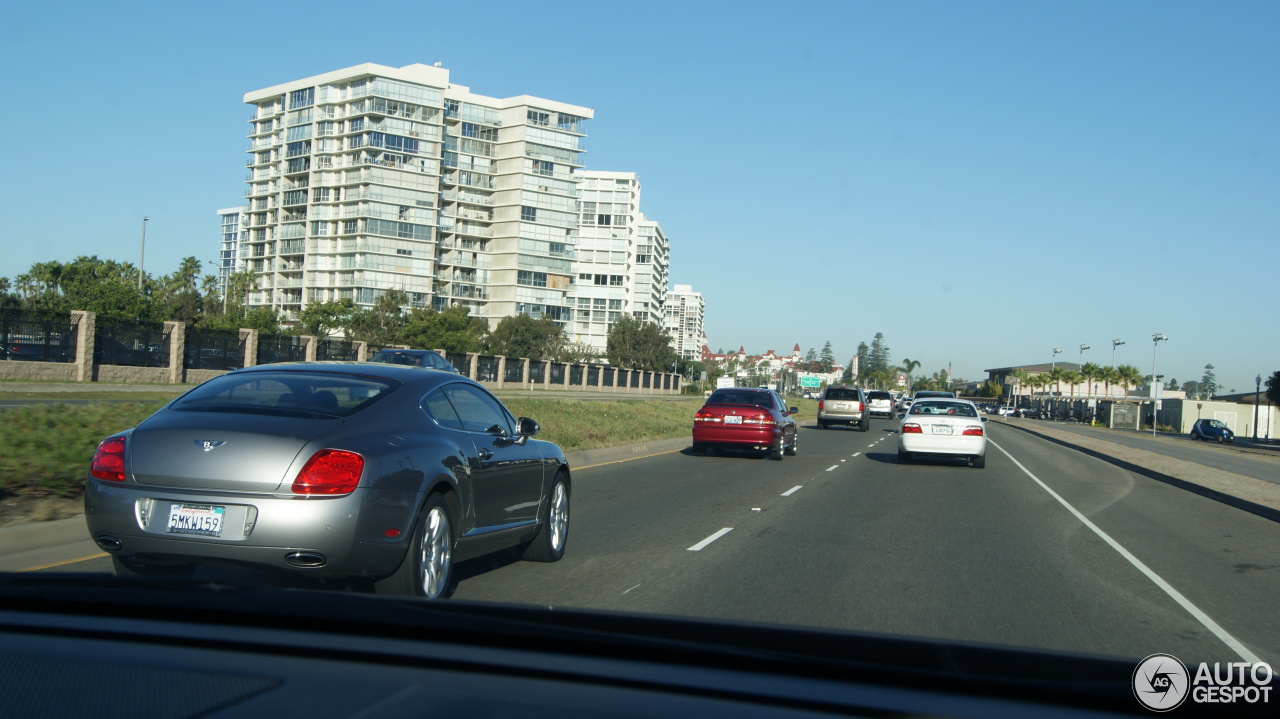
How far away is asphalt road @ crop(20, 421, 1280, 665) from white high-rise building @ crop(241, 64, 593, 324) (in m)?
104

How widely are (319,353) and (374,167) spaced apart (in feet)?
253

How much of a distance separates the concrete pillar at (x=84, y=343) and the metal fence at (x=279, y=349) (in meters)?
7.22

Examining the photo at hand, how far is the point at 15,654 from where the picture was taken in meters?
2.89

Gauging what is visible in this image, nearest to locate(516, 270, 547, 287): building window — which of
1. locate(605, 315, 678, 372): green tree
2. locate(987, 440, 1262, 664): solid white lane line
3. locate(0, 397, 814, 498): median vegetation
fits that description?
locate(605, 315, 678, 372): green tree

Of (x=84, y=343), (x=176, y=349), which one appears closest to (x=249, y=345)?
(x=176, y=349)

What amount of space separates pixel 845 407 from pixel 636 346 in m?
83.8

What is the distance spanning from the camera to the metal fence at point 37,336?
31.7m

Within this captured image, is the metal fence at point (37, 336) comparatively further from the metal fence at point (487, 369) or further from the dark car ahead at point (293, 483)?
the dark car ahead at point (293, 483)

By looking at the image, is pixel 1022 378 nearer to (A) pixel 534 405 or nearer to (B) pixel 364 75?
(B) pixel 364 75

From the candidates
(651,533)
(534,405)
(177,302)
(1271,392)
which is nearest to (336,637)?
(651,533)

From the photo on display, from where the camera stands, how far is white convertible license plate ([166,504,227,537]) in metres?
5.75

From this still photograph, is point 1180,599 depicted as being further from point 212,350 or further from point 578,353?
point 578,353

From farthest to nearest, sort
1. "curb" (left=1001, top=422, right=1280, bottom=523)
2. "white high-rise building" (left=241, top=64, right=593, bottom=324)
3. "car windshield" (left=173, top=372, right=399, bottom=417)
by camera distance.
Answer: "white high-rise building" (left=241, top=64, right=593, bottom=324) < "curb" (left=1001, top=422, right=1280, bottom=523) < "car windshield" (left=173, top=372, right=399, bottom=417)

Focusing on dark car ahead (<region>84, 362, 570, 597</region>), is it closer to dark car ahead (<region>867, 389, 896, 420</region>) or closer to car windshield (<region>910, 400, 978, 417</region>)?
car windshield (<region>910, 400, 978, 417</region>)
